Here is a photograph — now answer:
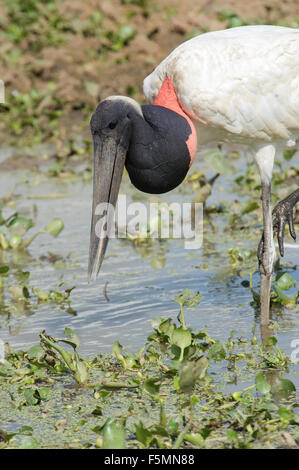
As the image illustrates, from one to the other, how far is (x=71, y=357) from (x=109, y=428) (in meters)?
0.89

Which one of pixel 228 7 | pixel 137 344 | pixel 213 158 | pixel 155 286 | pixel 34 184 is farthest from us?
pixel 228 7

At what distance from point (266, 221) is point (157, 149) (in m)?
0.86

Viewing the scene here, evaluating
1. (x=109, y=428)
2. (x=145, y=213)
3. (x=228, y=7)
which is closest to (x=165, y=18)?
(x=228, y=7)

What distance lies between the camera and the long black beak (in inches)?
180

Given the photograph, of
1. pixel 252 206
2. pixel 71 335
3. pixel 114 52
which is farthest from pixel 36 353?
pixel 114 52

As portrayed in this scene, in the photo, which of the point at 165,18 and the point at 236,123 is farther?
the point at 165,18

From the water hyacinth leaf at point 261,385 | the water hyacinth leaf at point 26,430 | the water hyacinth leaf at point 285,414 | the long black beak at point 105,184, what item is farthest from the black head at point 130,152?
the water hyacinth leaf at point 285,414

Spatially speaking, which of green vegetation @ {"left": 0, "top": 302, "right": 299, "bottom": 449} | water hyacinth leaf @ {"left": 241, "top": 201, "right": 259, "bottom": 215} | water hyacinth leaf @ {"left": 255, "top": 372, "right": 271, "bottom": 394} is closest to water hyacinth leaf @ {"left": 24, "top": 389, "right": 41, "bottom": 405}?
green vegetation @ {"left": 0, "top": 302, "right": 299, "bottom": 449}

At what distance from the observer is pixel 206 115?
16.5ft

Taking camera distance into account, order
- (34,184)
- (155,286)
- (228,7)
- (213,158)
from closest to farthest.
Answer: (155,286) → (213,158) → (34,184) → (228,7)

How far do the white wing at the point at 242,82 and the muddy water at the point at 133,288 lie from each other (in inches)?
42.9
